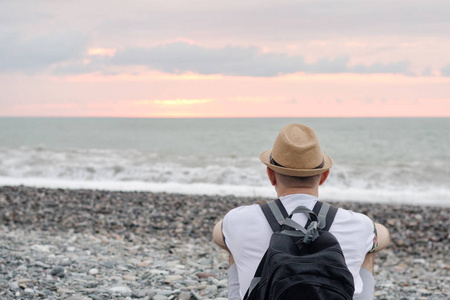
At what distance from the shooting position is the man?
270cm

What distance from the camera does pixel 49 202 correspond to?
38.4 ft

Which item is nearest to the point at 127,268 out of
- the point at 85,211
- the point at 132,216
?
the point at 132,216

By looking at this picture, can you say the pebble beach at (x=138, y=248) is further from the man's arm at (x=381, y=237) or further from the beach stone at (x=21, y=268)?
the man's arm at (x=381, y=237)

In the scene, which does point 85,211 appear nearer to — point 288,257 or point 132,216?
point 132,216

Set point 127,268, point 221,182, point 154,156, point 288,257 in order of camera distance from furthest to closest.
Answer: point 154,156 < point 221,182 < point 127,268 < point 288,257

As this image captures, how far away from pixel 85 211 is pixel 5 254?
418cm

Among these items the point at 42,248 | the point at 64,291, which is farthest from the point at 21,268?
the point at 42,248

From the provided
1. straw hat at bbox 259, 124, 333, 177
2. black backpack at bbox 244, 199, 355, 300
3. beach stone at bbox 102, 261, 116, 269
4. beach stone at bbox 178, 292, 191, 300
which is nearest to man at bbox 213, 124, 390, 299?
straw hat at bbox 259, 124, 333, 177

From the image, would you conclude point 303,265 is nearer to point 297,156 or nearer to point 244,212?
point 244,212

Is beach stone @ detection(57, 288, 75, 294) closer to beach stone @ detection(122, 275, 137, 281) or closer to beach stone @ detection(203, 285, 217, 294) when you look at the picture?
beach stone @ detection(122, 275, 137, 281)

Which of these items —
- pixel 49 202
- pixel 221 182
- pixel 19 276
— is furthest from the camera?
pixel 221 182

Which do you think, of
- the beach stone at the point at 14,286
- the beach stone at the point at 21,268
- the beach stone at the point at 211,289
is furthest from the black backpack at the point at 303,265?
the beach stone at the point at 21,268

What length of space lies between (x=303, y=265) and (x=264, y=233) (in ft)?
1.28

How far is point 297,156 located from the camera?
9.09 ft
